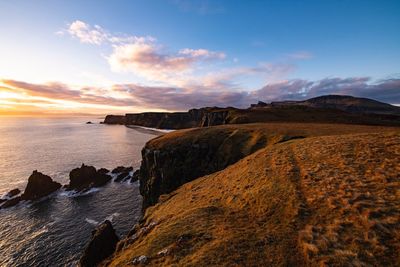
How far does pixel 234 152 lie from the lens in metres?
36.2

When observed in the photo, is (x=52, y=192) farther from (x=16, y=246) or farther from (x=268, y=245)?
(x=268, y=245)

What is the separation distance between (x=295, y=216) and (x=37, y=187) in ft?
202

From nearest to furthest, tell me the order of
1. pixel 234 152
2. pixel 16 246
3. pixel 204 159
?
pixel 16 246 → pixel 234 152 → pixel 204 159

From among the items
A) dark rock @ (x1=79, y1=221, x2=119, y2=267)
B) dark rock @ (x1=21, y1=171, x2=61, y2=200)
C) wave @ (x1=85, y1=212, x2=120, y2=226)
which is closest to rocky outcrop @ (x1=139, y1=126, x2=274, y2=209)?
wave @ (x1=85, y1=212, x2=120, y2=226)

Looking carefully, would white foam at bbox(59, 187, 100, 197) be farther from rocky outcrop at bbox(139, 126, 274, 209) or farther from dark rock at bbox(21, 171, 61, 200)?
rocky outcrop at bbox(139, 126, 274, 209)

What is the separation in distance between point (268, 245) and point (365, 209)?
5448 millimetres

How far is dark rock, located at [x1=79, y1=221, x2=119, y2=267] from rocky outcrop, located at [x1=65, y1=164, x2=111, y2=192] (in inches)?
1389

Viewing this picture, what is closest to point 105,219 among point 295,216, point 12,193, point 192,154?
point 192,154

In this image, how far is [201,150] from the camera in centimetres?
4003

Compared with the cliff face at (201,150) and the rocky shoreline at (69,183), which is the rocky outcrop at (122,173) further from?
the cliff face at (201,150)

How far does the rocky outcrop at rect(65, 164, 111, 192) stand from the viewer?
59516 mm

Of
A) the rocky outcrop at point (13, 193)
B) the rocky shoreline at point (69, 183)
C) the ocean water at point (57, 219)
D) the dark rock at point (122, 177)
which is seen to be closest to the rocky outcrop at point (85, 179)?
the rocky shoreline at point (69, 183)

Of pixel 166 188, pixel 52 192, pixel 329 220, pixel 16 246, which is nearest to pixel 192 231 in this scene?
pixel 329 220

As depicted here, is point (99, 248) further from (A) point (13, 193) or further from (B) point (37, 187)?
(A) point (13, 193)
